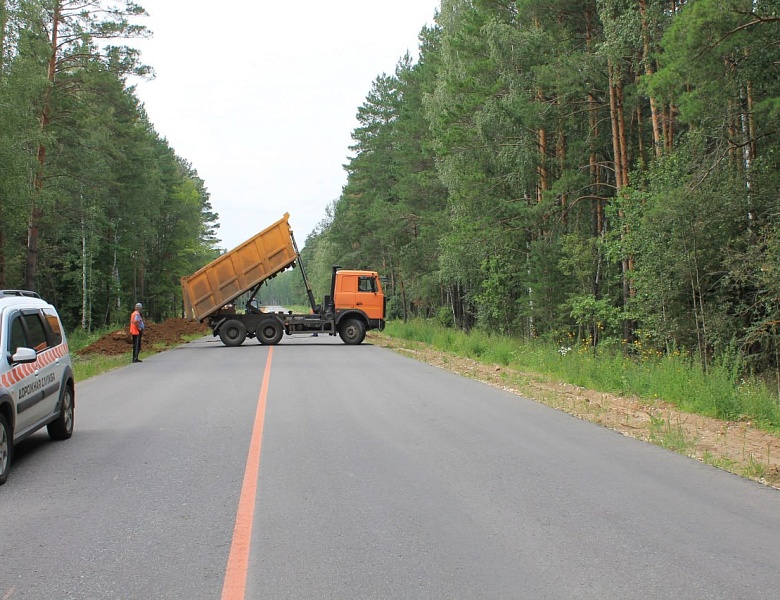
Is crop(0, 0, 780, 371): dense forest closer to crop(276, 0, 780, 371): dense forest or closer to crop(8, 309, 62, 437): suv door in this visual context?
crop(276, 0, 780, 371): dense forest

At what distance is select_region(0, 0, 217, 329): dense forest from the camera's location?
2262cm

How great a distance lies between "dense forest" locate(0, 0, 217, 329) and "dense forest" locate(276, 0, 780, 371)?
1340 centimetres

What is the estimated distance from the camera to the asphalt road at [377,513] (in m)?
4.09

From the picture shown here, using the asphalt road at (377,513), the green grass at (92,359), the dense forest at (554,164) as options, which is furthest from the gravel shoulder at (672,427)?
the green grass at (92,359)

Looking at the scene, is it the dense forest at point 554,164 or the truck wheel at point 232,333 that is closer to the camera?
the dense forest at point 554,164

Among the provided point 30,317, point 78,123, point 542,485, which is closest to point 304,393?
point 30,317

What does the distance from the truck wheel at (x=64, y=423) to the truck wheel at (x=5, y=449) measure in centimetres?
182

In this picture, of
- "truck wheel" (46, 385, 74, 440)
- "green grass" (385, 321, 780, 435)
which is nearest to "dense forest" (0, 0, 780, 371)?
"green grass" (385, 321, 780, 435)

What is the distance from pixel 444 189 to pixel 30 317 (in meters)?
32.8

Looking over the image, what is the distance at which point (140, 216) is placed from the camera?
147ft

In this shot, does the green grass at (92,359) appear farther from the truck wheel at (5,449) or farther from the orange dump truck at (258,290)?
the truck wheel at (5,449)

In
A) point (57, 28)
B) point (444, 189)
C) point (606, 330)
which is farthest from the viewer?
point (444, 189)

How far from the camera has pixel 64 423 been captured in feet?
28.5

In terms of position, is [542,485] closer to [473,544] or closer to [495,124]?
[473,544]
